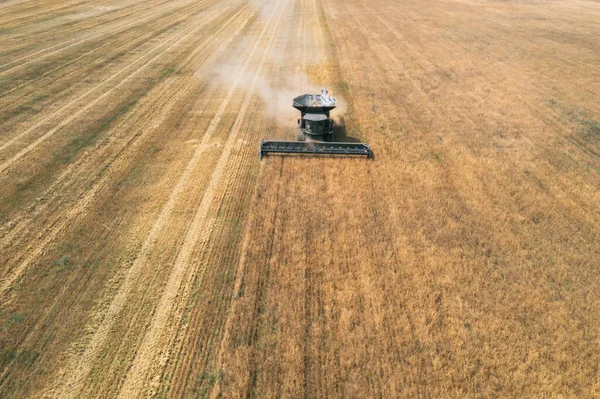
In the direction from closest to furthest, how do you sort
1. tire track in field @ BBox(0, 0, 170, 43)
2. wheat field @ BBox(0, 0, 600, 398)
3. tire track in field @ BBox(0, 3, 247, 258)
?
wheat field @ BBox(0, 0, 600, 398) → tire track in field @ BBox(0, 3, 247, 258) → tire track in field @ BBox(0, 0, 170, 43)

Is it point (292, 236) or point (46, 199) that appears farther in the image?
point (46, 199)

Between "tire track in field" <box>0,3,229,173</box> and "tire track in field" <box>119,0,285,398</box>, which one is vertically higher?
"tire track in field" <box>0,3,229,173</box>

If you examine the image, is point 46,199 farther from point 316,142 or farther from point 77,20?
point 77,20

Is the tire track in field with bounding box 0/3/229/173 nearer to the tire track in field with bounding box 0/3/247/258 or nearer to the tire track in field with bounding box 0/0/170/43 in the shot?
the tire track in field with bounding box 0/3/247/258

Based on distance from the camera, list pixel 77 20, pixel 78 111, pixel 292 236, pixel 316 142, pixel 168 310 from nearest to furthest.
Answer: pixel 168 310 < pixel 292 236 < pixel 316 142 < pixel 78 111 < pixel 77 20

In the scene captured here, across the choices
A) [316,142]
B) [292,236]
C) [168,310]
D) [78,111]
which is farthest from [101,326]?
[78,111]

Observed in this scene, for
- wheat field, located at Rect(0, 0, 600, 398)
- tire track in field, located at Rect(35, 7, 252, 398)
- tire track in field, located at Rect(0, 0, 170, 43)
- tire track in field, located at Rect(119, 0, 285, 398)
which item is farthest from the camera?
tire track in field, located at Rect(0, 0, 170, 43)

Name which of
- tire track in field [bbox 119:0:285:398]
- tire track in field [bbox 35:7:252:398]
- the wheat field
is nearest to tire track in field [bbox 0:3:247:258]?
the wheat field

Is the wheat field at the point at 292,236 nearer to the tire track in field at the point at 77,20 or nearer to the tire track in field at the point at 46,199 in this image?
the tire track in field at the point at 46,199
